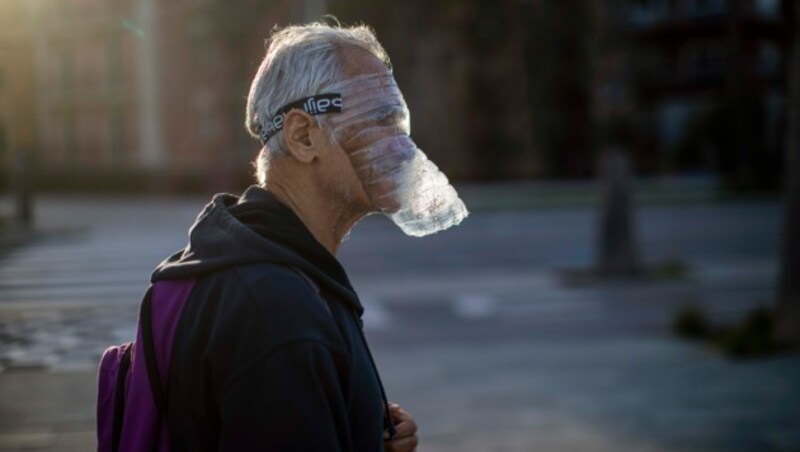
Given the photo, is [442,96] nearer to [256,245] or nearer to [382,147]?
[382,147]

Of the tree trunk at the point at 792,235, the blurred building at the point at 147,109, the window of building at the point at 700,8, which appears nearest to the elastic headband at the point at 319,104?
the tree trunk at the point at 792,235

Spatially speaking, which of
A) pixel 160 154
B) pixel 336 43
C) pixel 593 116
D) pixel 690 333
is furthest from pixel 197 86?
pixel 336 43

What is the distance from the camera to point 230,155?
37.4m

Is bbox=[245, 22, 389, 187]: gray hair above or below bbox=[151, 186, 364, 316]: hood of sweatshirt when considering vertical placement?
above

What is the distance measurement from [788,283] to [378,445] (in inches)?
297

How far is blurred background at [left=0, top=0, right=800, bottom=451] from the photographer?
446 centimetres

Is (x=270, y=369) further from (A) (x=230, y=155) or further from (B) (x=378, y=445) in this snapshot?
(A) (x=230, y=155)

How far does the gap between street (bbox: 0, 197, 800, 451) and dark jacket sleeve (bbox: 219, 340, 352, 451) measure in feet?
5.27

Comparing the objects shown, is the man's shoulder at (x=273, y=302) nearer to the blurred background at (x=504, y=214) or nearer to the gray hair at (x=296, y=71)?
the gray hair at (x=296, y=71)

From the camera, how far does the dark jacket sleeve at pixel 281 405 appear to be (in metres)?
1.56

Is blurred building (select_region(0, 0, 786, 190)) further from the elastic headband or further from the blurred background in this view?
the elastic headband

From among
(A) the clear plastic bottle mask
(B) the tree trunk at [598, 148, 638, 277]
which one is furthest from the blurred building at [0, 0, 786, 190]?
(A) the clear plastic bottle mask

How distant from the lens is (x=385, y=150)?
1923mm

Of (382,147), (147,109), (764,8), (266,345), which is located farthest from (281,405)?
(147,109)
